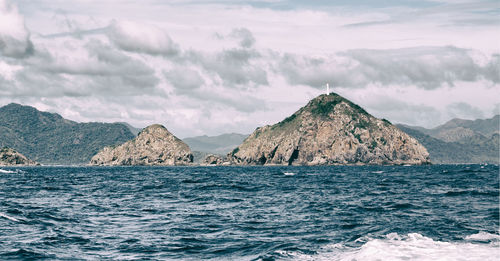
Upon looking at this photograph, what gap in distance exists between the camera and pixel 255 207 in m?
43.5

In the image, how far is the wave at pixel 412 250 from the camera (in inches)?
842

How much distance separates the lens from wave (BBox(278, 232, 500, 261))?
21391 millimetres

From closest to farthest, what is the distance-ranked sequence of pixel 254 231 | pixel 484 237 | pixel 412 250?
1. pixel 412 250
2. pixel 484 237
3. pixel 254 231

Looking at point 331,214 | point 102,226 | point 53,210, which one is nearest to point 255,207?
point 331,214

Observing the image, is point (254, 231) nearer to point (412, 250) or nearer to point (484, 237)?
point (412, 250)

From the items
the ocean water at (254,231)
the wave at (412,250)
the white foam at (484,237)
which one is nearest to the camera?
the wave at (412,250)

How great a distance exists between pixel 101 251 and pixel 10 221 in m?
14.4

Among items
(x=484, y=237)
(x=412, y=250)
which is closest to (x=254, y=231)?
(x=412, y=250)

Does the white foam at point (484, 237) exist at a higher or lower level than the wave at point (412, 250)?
lower

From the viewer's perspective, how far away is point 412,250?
23094mm

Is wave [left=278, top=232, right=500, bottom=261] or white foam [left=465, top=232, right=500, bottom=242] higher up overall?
wave [left=278, top=232, right=500, bottom=261]

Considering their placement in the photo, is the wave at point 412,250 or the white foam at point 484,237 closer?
the wave at point 412,250

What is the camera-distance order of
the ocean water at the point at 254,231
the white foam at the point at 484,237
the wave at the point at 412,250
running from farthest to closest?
the white foam at the point at 484,237 → the ocean water at the point at 254,231 → the wave at the point at 412,250

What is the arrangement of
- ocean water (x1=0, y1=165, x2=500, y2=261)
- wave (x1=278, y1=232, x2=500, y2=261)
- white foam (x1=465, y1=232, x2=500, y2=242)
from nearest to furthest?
1. wave (x1=278, y1=232, x2=500, y2=261)
2. ocean water (x1=0, y1=165, x2=500, y2=261)
3. white foam (x1=465, y1=232, x2=500, y2=242)
